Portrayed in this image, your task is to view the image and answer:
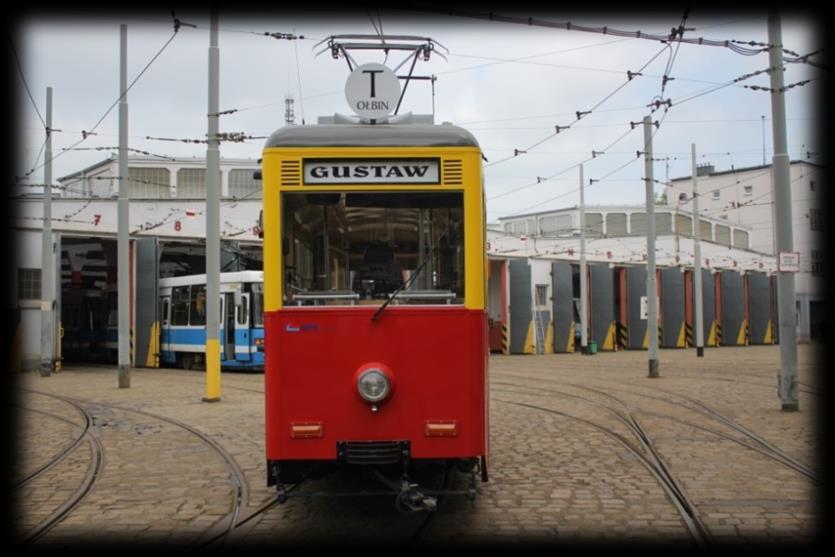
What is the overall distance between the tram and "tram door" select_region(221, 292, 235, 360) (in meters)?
18.6

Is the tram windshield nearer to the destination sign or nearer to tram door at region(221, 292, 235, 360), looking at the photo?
the destination sign

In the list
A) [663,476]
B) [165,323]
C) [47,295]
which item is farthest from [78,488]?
[165,323]

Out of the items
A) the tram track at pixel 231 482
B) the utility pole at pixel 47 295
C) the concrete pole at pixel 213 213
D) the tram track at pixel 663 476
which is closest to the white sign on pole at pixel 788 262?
the tram track at pixel 663 476

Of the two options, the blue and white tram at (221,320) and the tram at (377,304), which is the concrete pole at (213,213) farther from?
the tram at (377,304)

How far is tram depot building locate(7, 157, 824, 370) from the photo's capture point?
27.3 meters

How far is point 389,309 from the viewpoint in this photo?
5.84m

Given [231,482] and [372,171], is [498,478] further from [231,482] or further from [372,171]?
[372,171]

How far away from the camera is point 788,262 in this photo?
1293cm

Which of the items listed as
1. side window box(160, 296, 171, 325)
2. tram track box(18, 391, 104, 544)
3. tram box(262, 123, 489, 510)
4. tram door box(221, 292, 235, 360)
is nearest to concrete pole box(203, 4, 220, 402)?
tram track box(18, 391, 104, 544)

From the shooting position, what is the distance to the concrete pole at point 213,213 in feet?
50.2

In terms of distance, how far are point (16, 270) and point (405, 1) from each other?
21.4 meters

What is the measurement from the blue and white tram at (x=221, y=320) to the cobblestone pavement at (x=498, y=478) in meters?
8.03

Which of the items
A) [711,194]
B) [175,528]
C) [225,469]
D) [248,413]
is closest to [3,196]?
[248,413]

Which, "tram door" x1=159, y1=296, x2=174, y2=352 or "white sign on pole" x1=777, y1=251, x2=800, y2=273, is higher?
"white sign on pole" x1=777, y1=251, x2=800, y2=273
